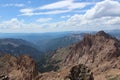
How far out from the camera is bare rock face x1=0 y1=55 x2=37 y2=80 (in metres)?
89.9

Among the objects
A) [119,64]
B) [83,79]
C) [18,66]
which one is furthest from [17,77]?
[119,64]

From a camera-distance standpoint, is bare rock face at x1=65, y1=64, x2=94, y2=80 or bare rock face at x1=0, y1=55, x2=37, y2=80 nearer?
bare rock face at x1=65, y1=64, x2=94, y2=80

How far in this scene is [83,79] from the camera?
7506 centimetres

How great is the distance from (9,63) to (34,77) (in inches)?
502

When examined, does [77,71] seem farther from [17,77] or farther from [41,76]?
[41,76]

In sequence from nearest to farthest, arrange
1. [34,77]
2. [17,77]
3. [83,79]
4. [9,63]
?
1. [83,79]
2. [17,77]
3. [34,77]
4. [9,63]

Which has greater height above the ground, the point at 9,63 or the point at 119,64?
the point at 9,63

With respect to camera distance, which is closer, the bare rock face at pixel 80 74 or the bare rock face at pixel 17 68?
the bare rock face at pixel 80 74

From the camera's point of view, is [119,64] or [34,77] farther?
[119,64]

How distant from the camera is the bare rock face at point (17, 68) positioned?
295 feet

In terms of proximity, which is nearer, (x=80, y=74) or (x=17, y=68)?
(x=80, y=74)

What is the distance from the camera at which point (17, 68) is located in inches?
3789

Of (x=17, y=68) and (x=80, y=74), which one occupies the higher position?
(x=80, y=74)

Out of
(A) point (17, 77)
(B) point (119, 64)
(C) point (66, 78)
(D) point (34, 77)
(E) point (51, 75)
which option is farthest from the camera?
(B) point (119, 64)
